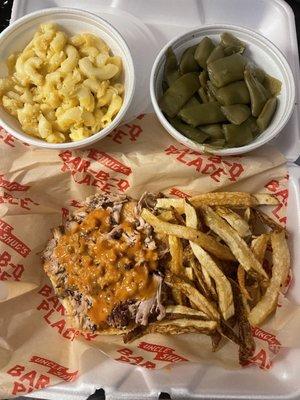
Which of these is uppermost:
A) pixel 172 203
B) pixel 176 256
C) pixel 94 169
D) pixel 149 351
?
pixel 94 169

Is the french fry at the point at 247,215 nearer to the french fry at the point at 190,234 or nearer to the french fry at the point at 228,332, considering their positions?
the french fry at the point at 190,234

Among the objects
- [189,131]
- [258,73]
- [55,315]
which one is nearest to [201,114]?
[189,131]

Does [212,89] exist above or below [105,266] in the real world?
above

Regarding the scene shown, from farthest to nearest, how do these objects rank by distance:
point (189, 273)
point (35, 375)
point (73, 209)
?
point (73, 209), point (189, 273), point (35, 375)

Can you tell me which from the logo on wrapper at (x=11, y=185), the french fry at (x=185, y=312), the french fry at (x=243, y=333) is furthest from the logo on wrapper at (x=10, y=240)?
the french fry at (x=243, y=333)

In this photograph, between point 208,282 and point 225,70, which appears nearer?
point 208,282

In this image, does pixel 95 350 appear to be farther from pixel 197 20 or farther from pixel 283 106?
pixel 197 20

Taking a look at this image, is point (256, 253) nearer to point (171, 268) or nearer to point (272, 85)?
point (171, 268)

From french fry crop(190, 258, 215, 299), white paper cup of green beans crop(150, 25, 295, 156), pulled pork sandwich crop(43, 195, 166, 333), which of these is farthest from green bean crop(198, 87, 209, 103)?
french fry crop(190, 258, 215, 299)
